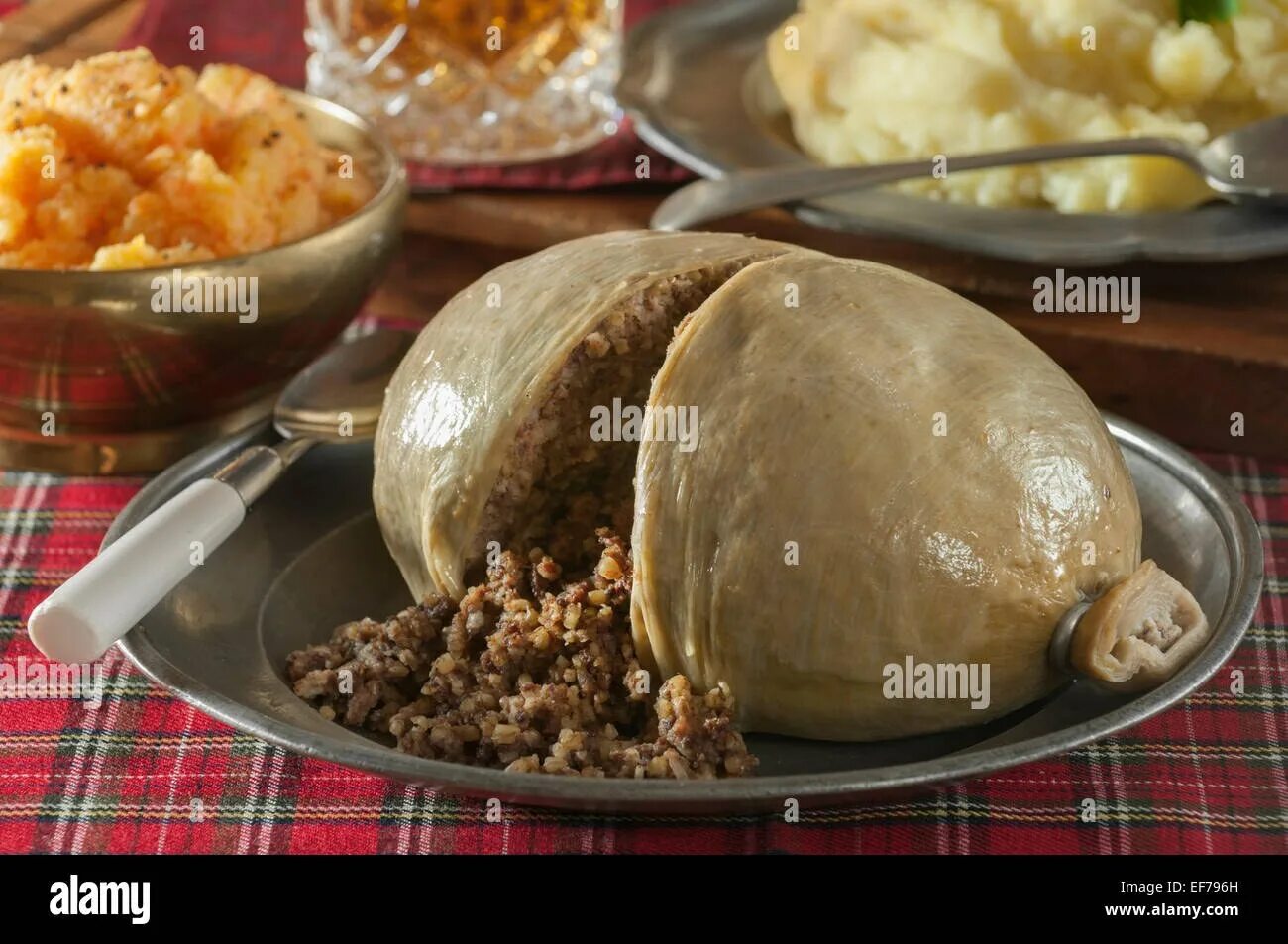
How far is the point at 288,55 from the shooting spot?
3143 mm

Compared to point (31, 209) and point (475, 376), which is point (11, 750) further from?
point (31, 209)

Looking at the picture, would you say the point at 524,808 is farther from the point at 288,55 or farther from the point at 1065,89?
the point at 288,55

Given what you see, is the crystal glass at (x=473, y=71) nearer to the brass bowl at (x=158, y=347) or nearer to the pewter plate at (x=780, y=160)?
the pewter plate at (x=780, y=160)

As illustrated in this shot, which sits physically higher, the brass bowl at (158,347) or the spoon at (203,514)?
the brass bowl at (158,347)

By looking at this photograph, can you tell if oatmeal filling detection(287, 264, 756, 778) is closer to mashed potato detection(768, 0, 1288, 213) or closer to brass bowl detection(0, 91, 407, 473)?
brass bowl detection(0, 91, 407, 473)

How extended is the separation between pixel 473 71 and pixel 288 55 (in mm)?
598

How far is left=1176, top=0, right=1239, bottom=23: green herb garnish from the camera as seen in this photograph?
2219 mm

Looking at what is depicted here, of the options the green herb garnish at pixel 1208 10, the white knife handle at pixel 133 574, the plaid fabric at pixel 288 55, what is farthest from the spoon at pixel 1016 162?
the white knife handle at pixel 133 574

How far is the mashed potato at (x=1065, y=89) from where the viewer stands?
2230 millimetres

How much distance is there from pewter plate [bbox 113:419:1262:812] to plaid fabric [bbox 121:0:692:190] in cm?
87

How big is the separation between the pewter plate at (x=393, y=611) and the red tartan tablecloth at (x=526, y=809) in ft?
0.23

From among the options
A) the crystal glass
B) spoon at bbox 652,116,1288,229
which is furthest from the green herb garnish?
the crystal glass

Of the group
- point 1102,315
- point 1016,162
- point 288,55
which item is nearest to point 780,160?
point 1016,162
